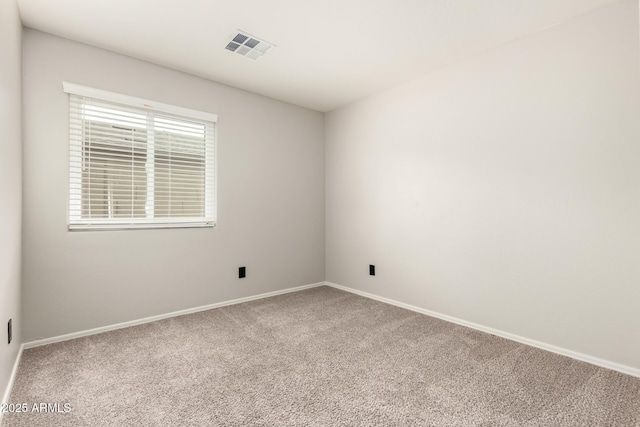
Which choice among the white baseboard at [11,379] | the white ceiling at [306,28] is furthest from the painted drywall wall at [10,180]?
the white ceiling at [306,28]

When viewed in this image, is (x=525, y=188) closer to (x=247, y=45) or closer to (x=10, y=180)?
(x=247, y=45)

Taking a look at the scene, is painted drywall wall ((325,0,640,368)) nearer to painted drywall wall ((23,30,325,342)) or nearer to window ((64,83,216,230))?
painted drywall wall ((23,30,325,342))

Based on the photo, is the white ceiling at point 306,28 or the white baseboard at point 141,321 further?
the white baseboard at point 141,321

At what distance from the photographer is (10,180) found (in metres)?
1.84

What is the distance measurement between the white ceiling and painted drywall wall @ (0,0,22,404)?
0.46 metres

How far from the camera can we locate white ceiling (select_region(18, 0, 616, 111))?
2105 mm

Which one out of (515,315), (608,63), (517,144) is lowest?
(515,315)

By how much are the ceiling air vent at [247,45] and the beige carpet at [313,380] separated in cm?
239

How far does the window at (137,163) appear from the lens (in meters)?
2.56

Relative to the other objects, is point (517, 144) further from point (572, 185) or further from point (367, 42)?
point (367, 42)

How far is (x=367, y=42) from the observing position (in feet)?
8.35

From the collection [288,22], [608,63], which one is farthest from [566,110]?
[288,22]

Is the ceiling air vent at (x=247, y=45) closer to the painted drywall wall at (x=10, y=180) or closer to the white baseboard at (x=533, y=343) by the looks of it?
the painted drywall wall at (x=10, y=180)

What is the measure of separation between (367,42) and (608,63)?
165cm
